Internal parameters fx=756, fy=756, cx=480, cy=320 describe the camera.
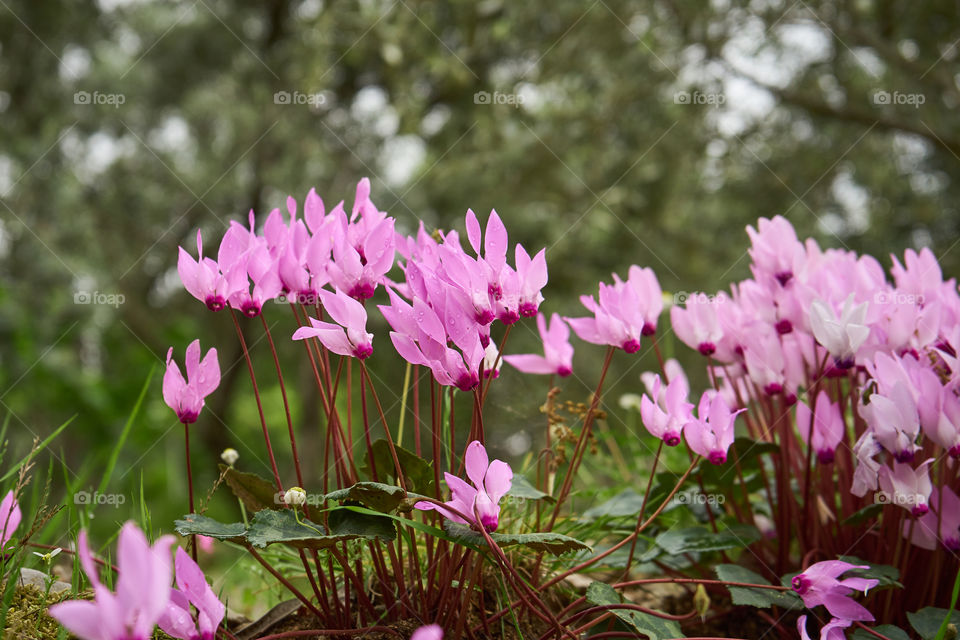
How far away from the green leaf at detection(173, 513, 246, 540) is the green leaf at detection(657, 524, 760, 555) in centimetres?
86

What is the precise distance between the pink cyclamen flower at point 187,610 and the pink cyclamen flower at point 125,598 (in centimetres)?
32

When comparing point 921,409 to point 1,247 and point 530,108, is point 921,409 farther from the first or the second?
point 1,247

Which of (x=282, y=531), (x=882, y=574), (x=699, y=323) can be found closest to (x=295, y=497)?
(x=282, y=531)

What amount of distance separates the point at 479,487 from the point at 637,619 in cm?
39

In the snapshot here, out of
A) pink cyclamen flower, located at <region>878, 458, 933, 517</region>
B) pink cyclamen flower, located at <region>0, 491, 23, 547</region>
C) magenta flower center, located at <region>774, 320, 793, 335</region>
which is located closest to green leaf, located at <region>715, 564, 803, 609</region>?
pink cyclamen flower, located at <region>878, 458, 933, 517</region>

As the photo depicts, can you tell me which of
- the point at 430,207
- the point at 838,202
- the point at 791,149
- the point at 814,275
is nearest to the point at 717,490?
the point at 814,275

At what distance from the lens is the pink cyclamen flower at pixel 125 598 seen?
0.67 metres

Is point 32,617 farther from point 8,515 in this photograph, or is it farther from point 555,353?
point 555,353

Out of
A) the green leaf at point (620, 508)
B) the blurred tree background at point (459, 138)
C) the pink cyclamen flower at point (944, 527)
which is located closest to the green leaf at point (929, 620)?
the pink cyclamen flower at point (944, 527)

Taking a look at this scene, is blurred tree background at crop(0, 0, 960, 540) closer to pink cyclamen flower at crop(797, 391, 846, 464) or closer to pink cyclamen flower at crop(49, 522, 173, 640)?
pink cyclamen flower at crop(797, 391, 846, 464)

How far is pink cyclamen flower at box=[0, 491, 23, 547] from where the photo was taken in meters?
1.25

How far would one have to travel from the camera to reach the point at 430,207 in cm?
603

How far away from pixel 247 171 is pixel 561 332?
6834 mm

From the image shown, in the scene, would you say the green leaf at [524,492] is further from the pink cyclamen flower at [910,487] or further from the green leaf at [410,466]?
the pink cyclamen flower at [910,487]
